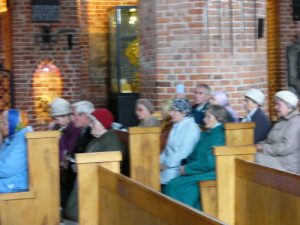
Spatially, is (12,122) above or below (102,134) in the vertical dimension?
above

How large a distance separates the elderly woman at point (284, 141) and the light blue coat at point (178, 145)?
2.13ft

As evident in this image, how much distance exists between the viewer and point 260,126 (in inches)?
321

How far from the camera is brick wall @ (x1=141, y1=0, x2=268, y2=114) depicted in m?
9.28

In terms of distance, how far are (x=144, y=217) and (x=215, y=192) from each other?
236 centimetres

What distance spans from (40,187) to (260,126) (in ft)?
8.30

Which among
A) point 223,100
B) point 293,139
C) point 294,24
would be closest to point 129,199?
point 293,139

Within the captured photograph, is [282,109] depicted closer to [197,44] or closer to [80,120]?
[80,120]

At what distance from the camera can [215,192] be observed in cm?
692

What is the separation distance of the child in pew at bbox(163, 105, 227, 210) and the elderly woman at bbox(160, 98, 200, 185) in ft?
0.41

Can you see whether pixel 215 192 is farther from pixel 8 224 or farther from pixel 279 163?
pixel 8 224

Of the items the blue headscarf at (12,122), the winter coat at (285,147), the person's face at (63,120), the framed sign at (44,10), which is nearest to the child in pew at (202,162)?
the winter coat at (285,147)

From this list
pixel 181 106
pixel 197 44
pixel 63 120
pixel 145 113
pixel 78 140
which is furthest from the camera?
pixel 197 44

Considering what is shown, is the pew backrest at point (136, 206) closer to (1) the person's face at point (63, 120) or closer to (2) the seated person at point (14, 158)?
(2) the seated person at point (14, 158)

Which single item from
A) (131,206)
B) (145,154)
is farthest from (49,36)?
(131,206)
